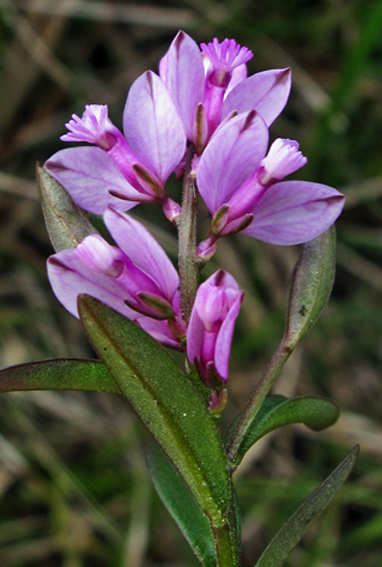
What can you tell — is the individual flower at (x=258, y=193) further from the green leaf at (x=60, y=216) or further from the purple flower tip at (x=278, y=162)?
the green leaf at (x=60, y=216)

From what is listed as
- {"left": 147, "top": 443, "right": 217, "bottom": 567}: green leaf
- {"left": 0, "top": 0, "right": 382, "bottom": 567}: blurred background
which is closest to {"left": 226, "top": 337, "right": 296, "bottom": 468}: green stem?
{"left": 147, "top": 443, "right": 217, "bottom": 567}: green leaf

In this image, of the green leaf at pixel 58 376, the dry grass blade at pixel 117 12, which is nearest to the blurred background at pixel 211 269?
the dry grass blade at pixel 117 12

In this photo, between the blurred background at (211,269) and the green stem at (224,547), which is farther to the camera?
the blurred background at (211,269)

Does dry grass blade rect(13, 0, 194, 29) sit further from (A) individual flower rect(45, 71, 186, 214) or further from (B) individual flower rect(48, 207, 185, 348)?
(B) individual flower rect(48, 207, 185, 348)

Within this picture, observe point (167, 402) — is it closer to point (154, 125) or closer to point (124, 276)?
point (124, 276)

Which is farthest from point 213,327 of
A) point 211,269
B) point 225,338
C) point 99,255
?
point 211,269

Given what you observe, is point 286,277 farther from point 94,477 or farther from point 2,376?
point 2,376

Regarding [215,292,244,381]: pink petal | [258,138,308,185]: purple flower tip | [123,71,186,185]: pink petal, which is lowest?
[215,292,244,381]: pink petal
